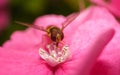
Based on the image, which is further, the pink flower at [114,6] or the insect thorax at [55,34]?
the pink flower at [114,6]

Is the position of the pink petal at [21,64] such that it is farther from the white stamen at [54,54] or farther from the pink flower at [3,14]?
the pink flower at [3,14]

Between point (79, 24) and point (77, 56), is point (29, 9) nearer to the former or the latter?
point (79, 24)

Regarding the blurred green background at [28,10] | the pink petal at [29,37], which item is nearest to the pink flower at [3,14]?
the blurred green background at [28,10]

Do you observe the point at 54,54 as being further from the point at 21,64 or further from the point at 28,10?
the point at 28,10

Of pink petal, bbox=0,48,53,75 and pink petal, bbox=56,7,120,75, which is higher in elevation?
pink petal, bbox=56,7,120,75

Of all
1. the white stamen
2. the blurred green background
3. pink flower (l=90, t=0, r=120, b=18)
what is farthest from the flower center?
the blurred green background

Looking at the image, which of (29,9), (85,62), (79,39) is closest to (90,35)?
(79,39)

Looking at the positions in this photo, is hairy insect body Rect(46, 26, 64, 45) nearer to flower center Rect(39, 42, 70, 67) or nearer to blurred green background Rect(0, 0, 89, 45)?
flower center Rect(39, 42, 70, 67)

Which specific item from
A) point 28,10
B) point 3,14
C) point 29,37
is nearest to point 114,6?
point 29,37
